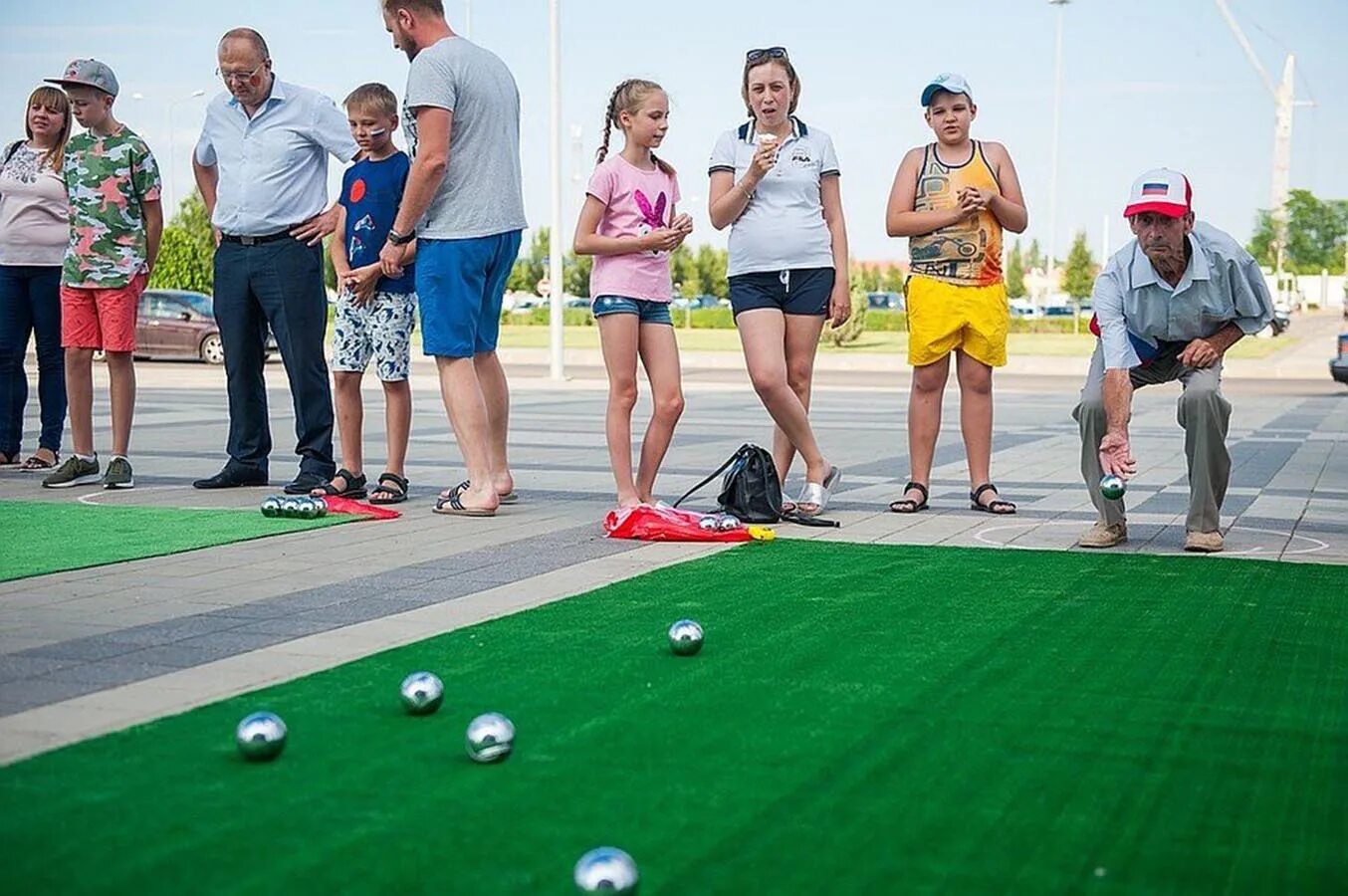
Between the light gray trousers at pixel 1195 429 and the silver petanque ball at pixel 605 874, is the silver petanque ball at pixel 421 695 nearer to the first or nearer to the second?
the silver petanque ball at pixel 605 874

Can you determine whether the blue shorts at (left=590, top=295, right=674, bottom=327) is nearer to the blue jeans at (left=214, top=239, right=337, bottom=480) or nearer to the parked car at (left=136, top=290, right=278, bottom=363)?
the blue jeans at (left=214, top=239, right=337, bottom=480)

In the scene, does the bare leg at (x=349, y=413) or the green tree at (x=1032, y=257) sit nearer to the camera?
the bare leg at (x=349, y=413)

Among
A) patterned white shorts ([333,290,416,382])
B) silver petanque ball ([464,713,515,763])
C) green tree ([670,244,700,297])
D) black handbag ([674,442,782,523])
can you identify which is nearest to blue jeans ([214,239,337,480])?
patterned white shorts ([333,290,416,382])

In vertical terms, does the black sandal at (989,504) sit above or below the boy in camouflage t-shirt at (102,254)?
below

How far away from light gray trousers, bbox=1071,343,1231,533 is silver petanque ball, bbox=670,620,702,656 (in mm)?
3085

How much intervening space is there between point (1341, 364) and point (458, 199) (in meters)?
21.4

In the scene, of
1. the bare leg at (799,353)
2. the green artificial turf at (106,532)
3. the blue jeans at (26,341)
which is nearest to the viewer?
the green artificial turf at (106,532)

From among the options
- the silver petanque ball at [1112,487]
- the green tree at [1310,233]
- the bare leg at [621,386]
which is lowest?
the silver petanque ball at [1112,487]

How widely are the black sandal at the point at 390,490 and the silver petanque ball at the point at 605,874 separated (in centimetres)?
635

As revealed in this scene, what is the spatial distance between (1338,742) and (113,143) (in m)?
7.81

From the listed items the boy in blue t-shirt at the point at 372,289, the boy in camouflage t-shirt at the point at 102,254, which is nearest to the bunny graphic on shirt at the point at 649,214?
the boy in blue t-shirt at the point at 372,289

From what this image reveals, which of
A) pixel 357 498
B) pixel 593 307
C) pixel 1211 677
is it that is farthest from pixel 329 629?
pixel 357 498

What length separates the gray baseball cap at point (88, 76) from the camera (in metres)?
9.34

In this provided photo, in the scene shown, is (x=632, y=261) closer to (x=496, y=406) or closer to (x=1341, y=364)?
(x=496, y=406)
